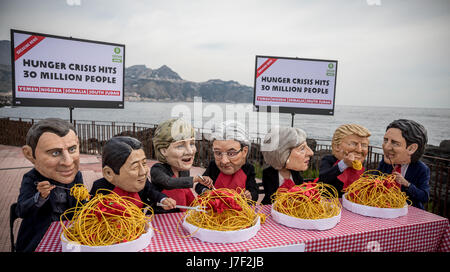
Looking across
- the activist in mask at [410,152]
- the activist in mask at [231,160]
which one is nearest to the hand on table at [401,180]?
the activist in mask at [410,152]

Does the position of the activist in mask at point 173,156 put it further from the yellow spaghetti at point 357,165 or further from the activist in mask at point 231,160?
the yellow spaghetti at point 357,165

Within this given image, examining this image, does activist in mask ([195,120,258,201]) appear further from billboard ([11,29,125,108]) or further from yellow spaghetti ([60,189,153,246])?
billboard ([11,29,125,108])

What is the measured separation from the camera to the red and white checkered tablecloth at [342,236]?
1662mm

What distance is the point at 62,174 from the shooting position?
214cm

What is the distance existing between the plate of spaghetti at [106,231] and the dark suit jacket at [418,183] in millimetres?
2450

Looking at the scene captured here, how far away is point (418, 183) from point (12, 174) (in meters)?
8.34

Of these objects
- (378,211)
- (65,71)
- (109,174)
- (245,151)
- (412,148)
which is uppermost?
(65,71)

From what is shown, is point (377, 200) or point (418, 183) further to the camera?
point (418, 183)

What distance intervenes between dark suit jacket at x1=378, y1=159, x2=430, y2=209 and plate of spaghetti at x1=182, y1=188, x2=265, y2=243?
5.69ft

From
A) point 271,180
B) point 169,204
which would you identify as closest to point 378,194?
point 271,180

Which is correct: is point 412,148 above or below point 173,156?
above

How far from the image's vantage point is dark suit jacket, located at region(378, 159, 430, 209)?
2625 millimetres

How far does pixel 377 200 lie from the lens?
87.1 inches

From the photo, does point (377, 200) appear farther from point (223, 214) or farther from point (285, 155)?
point (223, 214)
